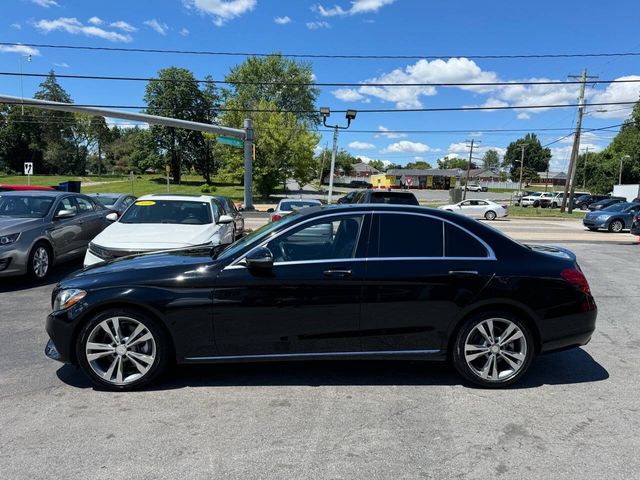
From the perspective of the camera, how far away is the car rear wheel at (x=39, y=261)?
7.61 m

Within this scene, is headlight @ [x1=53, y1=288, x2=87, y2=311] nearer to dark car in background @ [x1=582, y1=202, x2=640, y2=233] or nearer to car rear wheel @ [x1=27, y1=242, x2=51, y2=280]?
car rear wheel @ [x1=27, y1=242, x2=51, y2=280]

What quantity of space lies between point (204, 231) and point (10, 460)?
4.85 m

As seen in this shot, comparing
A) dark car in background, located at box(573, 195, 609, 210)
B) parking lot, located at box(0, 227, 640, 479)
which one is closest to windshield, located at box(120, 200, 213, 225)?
parking lot, located at box(0, 227, 640, 479)

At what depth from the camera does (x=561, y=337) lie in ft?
13.3

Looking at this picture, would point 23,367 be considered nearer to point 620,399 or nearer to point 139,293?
point 139,293

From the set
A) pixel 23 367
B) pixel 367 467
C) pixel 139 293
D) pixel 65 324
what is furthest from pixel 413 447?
pixel 23 367

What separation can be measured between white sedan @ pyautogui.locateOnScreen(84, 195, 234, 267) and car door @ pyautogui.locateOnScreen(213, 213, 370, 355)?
303 cm

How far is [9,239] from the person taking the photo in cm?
A: 725

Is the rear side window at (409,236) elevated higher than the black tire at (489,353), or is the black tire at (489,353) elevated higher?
the rear side window at (409,236)

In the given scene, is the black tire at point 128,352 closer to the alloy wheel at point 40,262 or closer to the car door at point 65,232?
the alloy wheel at point 40,262

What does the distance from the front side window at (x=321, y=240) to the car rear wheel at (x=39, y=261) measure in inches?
223

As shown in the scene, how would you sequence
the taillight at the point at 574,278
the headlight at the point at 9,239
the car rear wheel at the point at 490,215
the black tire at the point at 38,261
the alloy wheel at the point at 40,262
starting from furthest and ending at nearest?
1. the car rear wheel at the point at 490,215
2. the alloy wheel at the point at 40,262
3. the black tire at the point at 38,261
4. the headlight at the point at 9,239
5. the taillight at the point at 574,278

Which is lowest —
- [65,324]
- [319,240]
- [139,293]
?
[65,324]

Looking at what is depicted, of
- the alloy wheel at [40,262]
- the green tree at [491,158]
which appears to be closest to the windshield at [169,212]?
the alloy wheel at [40,262]
